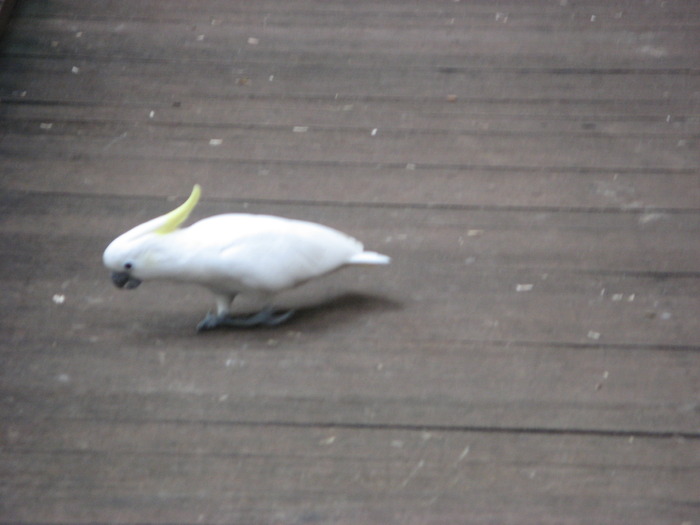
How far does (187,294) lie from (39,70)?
1.18m

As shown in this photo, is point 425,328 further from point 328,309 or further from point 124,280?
point 124,280

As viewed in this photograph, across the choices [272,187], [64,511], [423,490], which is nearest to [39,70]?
[272,187]

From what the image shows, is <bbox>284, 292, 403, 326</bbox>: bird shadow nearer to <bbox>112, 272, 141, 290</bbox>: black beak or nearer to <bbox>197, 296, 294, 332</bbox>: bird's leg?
<bbox>197, 296, 294, 332</bbox>: bird's leg

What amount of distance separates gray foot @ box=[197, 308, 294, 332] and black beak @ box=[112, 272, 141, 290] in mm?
147

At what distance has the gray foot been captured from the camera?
5.60 feet

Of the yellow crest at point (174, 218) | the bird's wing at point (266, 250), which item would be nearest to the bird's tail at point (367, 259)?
the bird's wing at point (266, 250)

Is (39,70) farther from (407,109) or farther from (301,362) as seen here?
(301,362)

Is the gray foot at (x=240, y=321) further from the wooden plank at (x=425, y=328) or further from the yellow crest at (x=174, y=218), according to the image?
the yellow crest at (x=174, y=218)

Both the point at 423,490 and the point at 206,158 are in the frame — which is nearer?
the point at 423,490

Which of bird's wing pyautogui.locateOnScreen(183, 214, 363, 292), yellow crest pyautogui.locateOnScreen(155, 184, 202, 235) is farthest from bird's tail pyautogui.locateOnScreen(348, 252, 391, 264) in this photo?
yellow crest pyautogui.locateOnScreen(155, 184, 202, 235)

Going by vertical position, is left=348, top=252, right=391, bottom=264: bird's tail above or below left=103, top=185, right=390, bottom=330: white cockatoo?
below

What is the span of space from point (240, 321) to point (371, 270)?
292 mm

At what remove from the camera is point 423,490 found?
1.37 metres

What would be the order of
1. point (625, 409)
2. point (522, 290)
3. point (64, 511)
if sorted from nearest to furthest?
point (64, 511) → point (625, 409) → point (522, 290)
